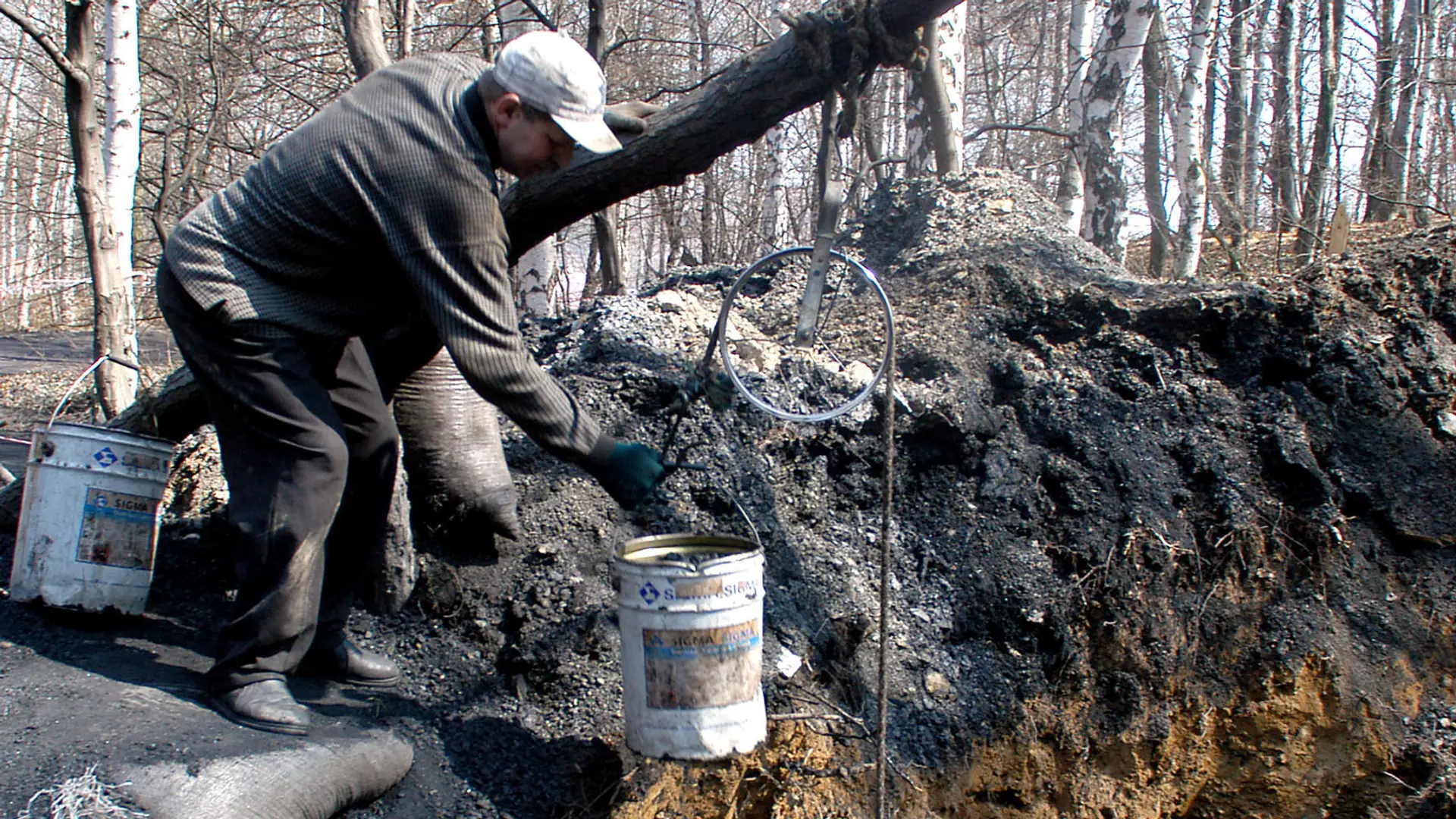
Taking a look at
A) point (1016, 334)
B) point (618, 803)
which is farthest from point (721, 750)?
point (1016, 334)

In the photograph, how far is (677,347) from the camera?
13.3 feet

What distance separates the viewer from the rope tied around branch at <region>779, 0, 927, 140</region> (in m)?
2.55

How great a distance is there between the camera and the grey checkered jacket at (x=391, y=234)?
90.2 inches

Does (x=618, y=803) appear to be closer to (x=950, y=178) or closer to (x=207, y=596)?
(x=207, y=596)

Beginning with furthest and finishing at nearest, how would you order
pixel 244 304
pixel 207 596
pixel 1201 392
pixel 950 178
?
pixel 950 178 → pixel 1201 392 → pixel 207 596 → pixel 244 304

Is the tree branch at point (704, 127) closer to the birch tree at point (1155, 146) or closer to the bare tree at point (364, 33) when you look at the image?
the bare tree at point (364, 33)

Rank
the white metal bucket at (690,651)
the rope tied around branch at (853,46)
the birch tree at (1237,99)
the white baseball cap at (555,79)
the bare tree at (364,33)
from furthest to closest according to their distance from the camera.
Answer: the birch tree at (1237,99) < the bare tree at (364,33) < the rope tied around branch at (853,46) < the white metal bucket at (690,651) < the white baseball cap at (555,79)

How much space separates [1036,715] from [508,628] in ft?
5.99

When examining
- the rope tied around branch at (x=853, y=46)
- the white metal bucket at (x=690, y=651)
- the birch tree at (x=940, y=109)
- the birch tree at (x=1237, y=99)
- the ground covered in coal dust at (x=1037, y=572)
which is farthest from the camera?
the birch tree at (x=1237, y=99)

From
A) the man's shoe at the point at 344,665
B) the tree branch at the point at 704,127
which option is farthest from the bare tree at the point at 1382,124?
the man's shoe at the point at 344,665

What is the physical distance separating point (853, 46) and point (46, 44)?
195 inches

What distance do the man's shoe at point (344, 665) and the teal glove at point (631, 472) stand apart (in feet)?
3.66

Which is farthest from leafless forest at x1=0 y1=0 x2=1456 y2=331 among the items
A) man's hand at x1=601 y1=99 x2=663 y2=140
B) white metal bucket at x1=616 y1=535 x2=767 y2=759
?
white metal bucket at x1=616 y1=535 x2=767 y2=759

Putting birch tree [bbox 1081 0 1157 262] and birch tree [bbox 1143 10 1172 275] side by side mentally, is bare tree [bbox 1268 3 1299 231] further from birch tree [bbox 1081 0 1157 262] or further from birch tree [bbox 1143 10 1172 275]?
birch tree [bbox 1081 0 1157 262]
